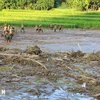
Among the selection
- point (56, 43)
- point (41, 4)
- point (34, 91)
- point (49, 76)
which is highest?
point (34, 91)

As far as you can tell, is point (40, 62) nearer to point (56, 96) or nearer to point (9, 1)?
point (56, 96)

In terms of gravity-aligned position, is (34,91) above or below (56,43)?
above

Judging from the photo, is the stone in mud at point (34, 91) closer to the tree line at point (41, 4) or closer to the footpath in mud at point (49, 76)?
the footpath in mud at point (49, 76)

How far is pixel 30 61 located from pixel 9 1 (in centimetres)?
7452

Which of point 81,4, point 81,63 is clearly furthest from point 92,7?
point 81,63

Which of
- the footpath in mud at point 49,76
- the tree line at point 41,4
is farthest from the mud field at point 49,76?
the tree line at point 41,4

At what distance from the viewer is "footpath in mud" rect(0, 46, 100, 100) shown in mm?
12016

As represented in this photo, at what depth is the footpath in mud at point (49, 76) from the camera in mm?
→ 12016

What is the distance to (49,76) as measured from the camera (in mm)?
14695

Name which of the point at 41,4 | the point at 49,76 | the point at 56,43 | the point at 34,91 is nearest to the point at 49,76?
the point at 49,76

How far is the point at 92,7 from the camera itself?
91.9 metres

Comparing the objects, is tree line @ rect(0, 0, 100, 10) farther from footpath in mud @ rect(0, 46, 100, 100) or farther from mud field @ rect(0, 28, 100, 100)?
footpath in mud @ rect(0, 46, 100, 100)

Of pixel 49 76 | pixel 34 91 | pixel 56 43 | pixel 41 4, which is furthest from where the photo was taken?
pixel 41 4

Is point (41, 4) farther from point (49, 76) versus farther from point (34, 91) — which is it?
point (34, 91)
